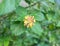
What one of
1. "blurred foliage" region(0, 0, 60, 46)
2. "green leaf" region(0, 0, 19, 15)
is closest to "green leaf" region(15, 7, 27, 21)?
"blurred foliage" region(0, 0, 60, 46)

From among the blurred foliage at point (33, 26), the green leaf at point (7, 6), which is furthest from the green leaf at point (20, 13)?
the green leaf at point (7, 6)

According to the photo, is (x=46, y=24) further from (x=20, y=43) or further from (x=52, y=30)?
(x=20, y=43)

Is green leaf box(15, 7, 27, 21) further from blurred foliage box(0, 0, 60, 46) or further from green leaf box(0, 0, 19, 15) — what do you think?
green leaf box(0, 0, 19, 15)

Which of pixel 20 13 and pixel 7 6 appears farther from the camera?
pixel 20 13

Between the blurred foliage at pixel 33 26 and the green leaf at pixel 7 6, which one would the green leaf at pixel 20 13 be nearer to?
the blurred foliage at pixel 33 26

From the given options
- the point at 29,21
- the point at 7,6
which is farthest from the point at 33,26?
the point at 7,6

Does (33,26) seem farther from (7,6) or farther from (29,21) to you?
(7,6)

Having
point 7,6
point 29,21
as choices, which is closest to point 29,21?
point 29,21
